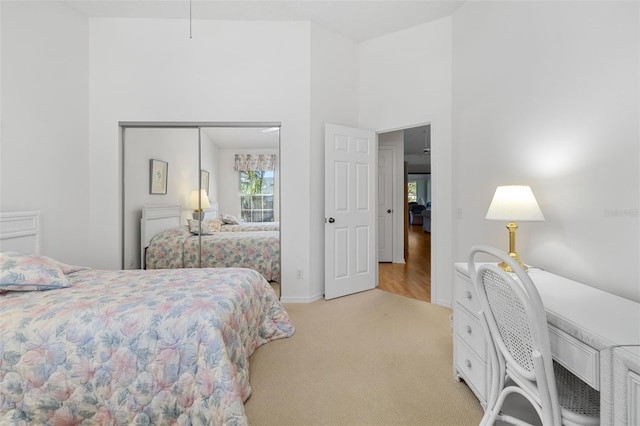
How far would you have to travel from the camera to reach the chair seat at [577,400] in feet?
3.35

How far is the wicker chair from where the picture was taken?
0.98m

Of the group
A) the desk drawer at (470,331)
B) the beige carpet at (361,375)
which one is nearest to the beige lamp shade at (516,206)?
the desk drawer at (470,331)

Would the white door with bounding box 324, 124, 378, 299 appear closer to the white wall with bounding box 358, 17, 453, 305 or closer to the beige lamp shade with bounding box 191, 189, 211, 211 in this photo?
the white wall with bounding box 358, 17, 453, 305

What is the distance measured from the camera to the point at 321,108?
11.4ft

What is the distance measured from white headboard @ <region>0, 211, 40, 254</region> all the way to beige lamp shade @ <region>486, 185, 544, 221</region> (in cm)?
345

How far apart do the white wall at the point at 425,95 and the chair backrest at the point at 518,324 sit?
2056mm

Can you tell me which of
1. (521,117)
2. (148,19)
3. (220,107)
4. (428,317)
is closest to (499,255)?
Answer: (521,117)

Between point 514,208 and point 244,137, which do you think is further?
point 244,137

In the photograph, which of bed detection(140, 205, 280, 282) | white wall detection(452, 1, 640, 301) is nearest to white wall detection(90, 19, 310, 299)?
bed detection(140, 205, 280, 282)

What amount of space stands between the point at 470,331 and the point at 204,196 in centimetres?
287

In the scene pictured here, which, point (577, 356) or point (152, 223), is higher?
point (152, 223)

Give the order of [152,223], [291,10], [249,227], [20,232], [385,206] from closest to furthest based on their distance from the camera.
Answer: [20,232]
[291,10]
[152,223]
[249,227]
[385,206]

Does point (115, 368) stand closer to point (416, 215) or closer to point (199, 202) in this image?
point (199, 202)

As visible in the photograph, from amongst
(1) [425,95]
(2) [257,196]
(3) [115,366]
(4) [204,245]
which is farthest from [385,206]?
(3) [115,366]
